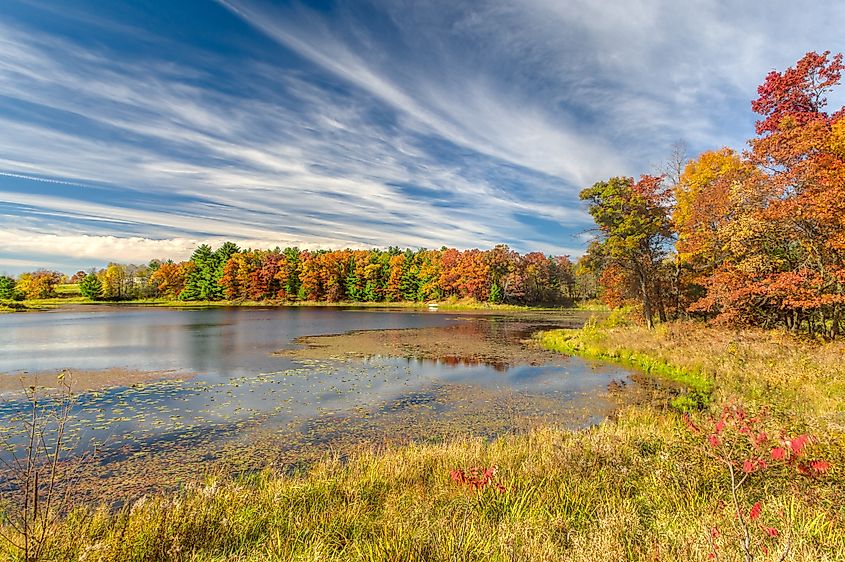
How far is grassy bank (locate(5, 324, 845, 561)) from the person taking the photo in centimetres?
389

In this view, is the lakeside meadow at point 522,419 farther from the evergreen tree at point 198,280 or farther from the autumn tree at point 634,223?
the evergreen tree at point 198,280

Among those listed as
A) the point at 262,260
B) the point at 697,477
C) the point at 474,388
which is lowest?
the point at 474,388

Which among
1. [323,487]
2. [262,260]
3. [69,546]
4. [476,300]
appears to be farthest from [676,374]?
[262,260]

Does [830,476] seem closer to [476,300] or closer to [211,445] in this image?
[211,445]

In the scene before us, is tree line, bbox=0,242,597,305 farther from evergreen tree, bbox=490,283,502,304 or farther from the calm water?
the calm water

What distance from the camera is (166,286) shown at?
90.9m

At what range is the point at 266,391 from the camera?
14289 millimetres

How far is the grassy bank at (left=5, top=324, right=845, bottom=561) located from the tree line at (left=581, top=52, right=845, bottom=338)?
31.3 feet

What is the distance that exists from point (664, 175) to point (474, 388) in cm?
2091

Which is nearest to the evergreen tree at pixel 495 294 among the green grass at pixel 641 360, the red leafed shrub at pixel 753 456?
the green grass at pixel 641 360

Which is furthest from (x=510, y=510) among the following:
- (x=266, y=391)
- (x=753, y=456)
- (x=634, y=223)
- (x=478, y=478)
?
(x=634, y=223)

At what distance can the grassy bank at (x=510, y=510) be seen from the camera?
3.89 m

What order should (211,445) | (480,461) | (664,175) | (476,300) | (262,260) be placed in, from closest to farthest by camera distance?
(480,461)
(211,445)
(664,175)
(476,300)
(262,260)

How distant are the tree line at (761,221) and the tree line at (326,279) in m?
55.0
